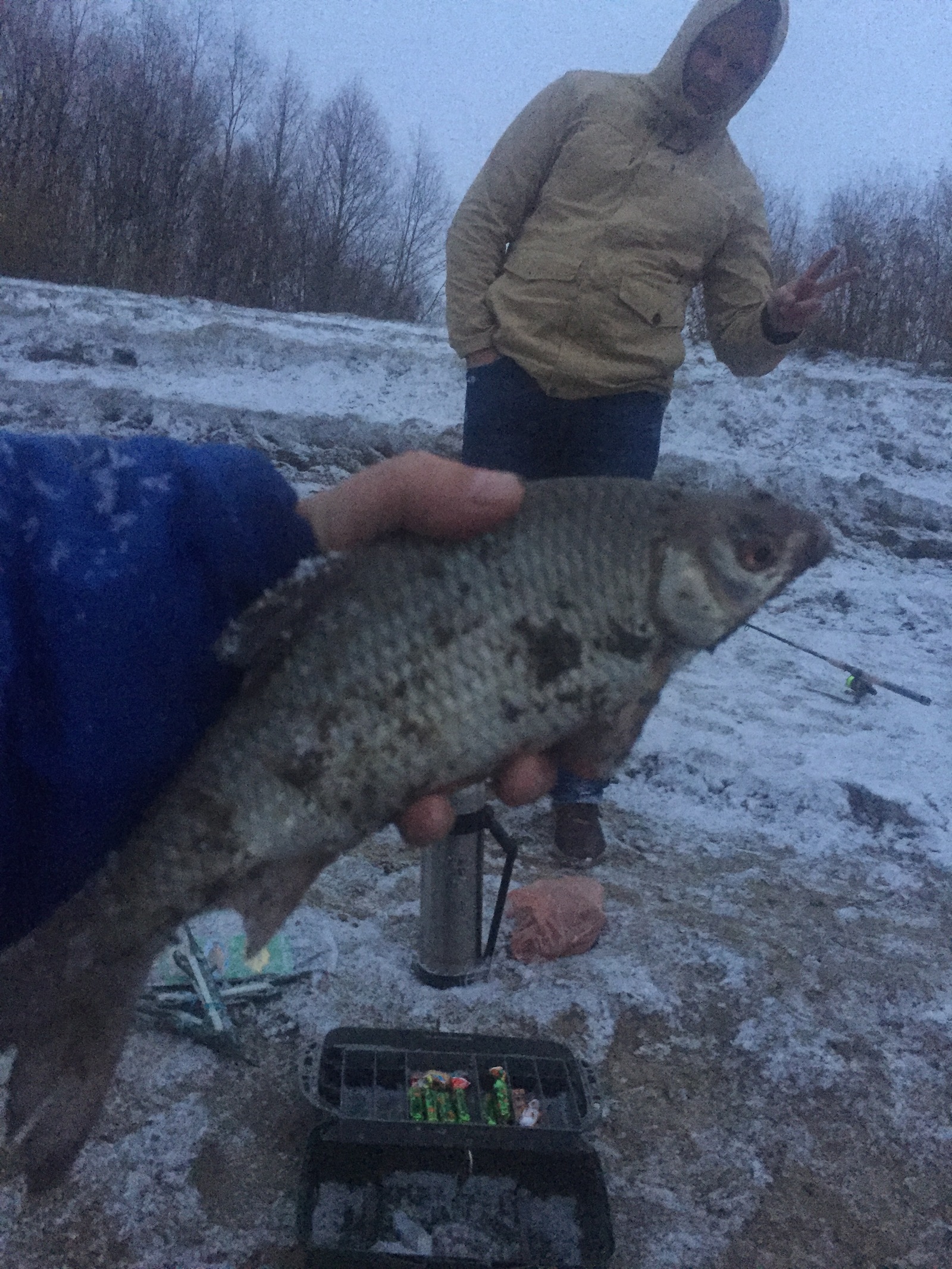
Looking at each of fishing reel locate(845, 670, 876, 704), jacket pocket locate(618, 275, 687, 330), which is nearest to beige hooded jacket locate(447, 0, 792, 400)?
jacket pocket locate(618, 275, 687, 330)

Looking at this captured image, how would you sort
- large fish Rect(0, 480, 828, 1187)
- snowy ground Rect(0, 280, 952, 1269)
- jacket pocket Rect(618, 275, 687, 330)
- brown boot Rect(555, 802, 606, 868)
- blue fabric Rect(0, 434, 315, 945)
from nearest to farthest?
blue fabric Rect(0, 434, 315, 945), large fish Rect(0, 480, 828, 1187), snowy ground Rect(0, 280, 952, 1269), jacket pocket Rect(618, 275, 687, 330), brown boot Rect(555, 802, 606, 868)

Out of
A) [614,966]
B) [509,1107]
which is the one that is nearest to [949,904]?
[614,966]

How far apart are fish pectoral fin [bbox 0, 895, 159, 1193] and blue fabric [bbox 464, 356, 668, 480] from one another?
233 centimetres

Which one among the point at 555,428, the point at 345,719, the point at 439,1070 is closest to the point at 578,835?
the point at 439,1070

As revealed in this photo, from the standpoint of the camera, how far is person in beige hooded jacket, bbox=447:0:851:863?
3332 millimetres

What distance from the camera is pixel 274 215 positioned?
16.1 metres

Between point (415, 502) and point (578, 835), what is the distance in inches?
96.5

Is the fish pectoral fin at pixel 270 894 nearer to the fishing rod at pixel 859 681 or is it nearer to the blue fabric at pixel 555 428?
the blue fabric at pixel 555 428

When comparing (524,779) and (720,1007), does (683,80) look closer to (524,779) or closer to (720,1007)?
(524,779)

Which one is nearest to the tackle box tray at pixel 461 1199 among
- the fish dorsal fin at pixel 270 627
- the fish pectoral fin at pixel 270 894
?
the fish pectoral fin at pixel 270 894

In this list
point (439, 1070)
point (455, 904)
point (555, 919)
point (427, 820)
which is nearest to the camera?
point (427, 820)

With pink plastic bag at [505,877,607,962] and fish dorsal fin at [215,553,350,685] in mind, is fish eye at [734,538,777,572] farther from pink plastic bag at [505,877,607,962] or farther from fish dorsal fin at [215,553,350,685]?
pink plastic bag at [505,877,607,962]

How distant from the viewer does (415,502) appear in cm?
164

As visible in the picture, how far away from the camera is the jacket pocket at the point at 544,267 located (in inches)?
132
